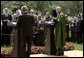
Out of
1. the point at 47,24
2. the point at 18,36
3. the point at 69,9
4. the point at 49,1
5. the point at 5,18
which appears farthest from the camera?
the point at 69,9

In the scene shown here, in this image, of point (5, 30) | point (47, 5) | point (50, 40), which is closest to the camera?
point (50, 40)

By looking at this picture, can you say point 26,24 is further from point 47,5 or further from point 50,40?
point 47,5

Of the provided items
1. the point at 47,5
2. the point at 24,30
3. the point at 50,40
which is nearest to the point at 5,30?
the point at 50,40

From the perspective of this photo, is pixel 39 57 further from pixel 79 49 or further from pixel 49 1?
pixel 49 1

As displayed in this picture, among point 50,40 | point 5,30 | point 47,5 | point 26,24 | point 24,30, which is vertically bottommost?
point 50,40

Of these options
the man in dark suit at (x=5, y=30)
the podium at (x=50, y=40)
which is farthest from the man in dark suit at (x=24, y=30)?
the man in dark suit at (x=5, y=30)

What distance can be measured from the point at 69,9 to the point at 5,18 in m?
13.0

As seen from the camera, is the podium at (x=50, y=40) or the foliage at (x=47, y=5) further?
the foliage at (x=47, y=5)

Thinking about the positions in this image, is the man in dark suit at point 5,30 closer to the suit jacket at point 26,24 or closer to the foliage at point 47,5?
the suit jacket at point 26,24

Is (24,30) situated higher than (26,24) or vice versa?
(26,24)

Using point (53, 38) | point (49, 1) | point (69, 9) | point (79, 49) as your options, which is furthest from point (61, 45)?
point (69, 9)

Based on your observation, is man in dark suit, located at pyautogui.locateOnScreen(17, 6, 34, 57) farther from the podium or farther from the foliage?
the foliage

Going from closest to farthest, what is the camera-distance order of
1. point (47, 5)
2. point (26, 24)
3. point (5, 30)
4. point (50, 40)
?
1. point (26, 24)
2. point (50, 40)
3. point (5, 30)
4. point (47, 5)

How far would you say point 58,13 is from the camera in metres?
→ 14.4
